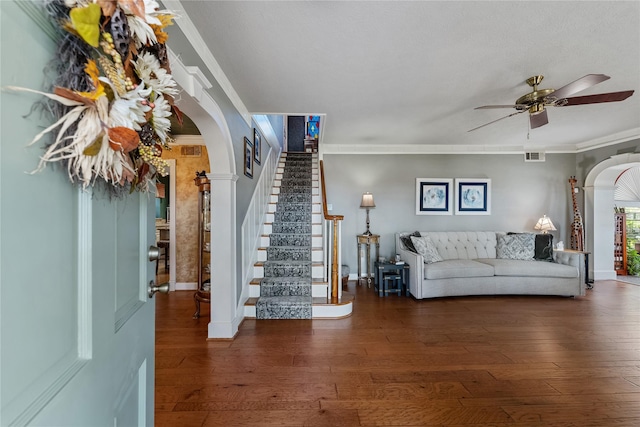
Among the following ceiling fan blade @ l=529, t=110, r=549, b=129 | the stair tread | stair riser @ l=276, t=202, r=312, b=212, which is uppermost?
ceiling fan blade @ l=529, t=110, r=549, b=129

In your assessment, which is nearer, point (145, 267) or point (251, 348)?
point (145, 267)

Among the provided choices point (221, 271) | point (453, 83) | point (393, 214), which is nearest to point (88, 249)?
point (221, 271)

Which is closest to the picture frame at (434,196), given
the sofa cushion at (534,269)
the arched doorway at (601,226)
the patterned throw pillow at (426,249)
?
the patterned throw pillow at (426,249)

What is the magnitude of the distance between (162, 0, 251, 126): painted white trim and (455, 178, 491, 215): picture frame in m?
4.17

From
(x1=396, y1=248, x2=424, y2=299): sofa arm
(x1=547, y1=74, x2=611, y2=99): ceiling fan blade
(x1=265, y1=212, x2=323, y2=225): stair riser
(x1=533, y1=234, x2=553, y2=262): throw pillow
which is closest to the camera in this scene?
(x1=547, y1=74, x2=611, y2=99): ceiling fan blade

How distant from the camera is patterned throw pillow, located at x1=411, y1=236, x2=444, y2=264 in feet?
13.7

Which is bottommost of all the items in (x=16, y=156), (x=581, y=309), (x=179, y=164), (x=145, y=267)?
(x=581, y=309)

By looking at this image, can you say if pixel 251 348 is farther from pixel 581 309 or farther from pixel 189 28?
pixel 581 309

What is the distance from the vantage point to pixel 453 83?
2654 mm

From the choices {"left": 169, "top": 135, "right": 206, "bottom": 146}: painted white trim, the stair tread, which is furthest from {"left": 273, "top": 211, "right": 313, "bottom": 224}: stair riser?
{"left": 169, "top": 135, "right": 206, "bottom": 146}: painted white trim

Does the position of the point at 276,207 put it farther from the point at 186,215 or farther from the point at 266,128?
the point at 186,215

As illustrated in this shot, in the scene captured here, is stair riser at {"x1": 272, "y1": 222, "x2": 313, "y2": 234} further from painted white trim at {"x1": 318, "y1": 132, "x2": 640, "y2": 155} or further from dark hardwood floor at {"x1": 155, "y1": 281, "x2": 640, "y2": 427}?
painted white trim at {"x1": 318, "y1": 132, "x2": 640, "y2": 155}

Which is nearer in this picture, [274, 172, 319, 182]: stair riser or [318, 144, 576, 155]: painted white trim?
[318, 144, 576, 155]: painted white trim

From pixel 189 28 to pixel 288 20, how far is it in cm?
66
